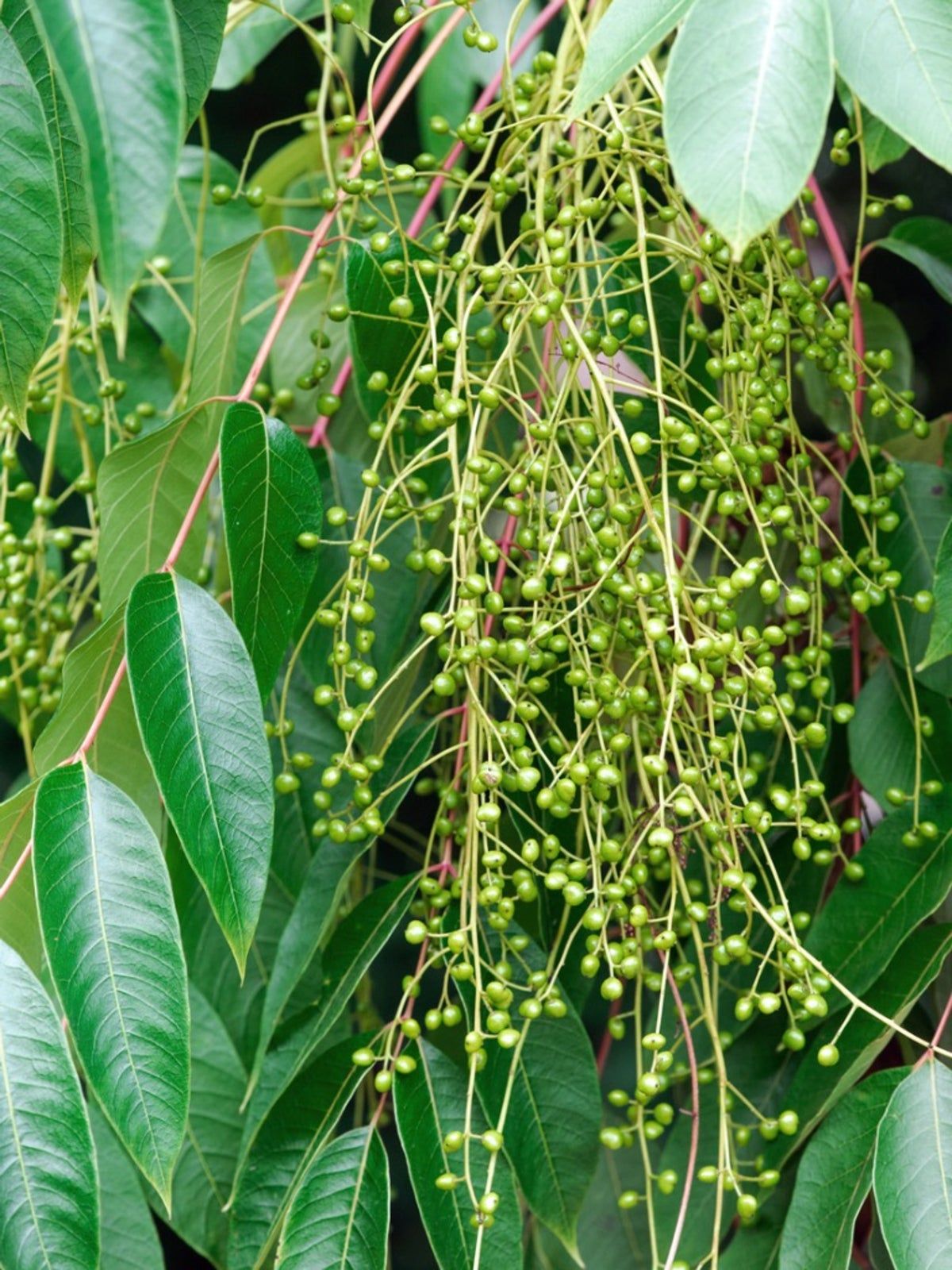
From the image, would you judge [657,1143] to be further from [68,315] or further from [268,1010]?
[68,315]

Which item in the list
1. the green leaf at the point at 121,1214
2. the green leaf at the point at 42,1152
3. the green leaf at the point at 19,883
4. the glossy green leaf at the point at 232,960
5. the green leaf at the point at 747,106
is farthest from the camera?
the glossy green leaf at the point at 232,960

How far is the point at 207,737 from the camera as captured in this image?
65 cm

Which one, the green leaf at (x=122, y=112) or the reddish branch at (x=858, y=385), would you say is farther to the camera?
the reddish branch at (x=858, y=385)

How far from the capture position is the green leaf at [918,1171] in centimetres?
63

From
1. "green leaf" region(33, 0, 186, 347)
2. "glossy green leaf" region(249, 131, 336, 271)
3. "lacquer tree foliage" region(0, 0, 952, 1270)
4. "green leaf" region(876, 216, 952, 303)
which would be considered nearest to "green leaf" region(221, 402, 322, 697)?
"lacquer tree foliage" region(0, 0, 952, 1270)

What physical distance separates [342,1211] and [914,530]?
0.52 metres

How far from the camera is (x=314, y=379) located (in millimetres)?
Result: 825

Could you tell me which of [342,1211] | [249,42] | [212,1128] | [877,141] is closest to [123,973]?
[342,1211]

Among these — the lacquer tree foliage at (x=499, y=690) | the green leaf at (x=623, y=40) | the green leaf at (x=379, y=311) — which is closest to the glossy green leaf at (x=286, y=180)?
the lacquer tree foliage at (x=499, y=690)

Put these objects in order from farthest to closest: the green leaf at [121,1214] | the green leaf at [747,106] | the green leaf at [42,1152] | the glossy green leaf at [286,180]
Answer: the glossy green leaf at [286,180], the green leaf at [121,1214], the green leaf at [42,1152], the green leaf at [747,106]

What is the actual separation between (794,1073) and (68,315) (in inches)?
26.6

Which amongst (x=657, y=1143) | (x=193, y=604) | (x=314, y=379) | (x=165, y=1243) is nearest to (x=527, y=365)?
(x=314, y=379)

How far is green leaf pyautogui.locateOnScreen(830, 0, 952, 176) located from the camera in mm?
505

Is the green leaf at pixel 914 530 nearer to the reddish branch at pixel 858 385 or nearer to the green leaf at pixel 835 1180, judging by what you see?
the reddish branch at pixel 858 385
